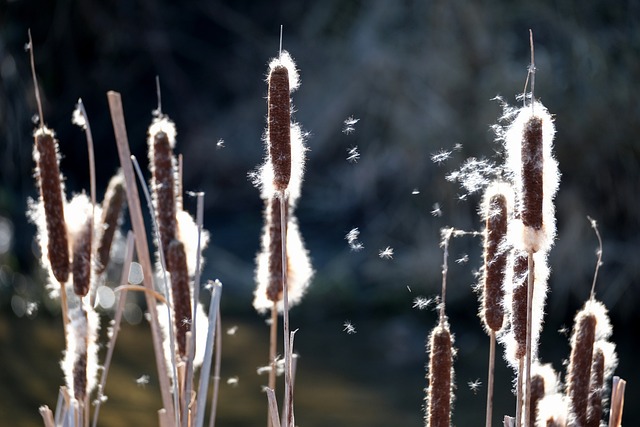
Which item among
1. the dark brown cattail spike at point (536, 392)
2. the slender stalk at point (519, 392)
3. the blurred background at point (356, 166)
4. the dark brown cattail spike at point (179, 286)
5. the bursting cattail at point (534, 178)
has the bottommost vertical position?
the slender stalk at point (519, 392)

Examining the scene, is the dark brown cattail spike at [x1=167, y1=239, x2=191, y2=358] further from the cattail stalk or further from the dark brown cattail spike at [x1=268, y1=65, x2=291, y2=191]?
the cattail stalk

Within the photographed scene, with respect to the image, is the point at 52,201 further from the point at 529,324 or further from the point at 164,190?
the point at 529,324

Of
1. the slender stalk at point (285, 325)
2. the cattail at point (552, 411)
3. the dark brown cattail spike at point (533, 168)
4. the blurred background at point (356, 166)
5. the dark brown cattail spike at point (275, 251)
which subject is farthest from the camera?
the blurred background at point (356, 166)

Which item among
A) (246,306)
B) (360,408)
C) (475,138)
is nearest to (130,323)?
(246,306)

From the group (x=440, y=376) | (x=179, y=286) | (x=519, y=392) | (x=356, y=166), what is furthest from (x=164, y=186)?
(x=356, y=166)

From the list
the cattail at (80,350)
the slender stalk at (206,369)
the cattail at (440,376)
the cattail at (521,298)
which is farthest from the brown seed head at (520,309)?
the cattail at (80,350)

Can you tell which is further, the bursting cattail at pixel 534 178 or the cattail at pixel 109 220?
the cattail at pixel 109 220

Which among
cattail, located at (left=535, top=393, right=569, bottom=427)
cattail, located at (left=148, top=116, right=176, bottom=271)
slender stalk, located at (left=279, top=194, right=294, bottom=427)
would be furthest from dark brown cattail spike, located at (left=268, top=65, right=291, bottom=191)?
cattail, located at (left=535, top=393, right=569, bottom=427)

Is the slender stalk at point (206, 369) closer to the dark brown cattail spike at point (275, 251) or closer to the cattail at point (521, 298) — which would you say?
the dark brown cattail spike at point (275, 251)
